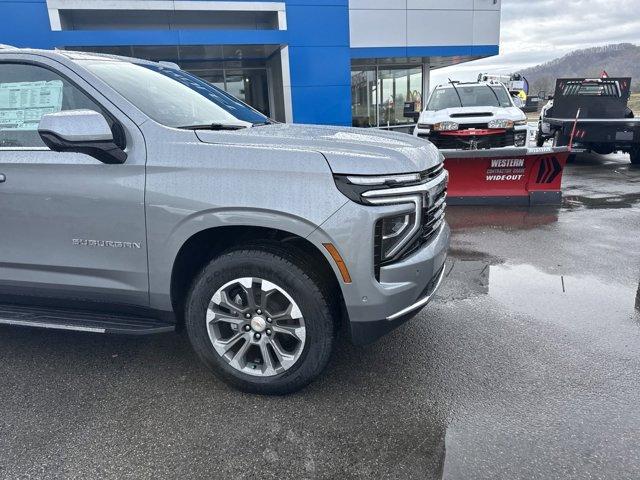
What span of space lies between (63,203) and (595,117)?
12.3m

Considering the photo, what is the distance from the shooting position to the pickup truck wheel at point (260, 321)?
2684 millimetres

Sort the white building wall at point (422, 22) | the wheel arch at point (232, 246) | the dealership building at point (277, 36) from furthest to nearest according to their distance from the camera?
1. the white building wall at point (422, 22)
2. the dealership building at point (277, 36)
3. the wheel arch at point (232, 246)

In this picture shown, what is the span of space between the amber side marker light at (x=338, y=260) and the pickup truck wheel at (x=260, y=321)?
181mm

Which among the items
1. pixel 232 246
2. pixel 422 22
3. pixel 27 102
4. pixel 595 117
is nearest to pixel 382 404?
pixel 232 246

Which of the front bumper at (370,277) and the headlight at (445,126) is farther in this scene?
the headlight at (445,126)

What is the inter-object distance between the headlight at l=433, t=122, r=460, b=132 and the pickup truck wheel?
7228mm

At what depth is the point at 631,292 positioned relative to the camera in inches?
169

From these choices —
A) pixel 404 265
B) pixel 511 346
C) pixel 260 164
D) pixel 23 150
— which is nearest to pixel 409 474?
pixel 404 265

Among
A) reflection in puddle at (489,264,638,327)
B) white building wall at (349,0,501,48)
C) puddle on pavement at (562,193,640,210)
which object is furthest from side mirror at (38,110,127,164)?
white building wall at (349,0,501,48)

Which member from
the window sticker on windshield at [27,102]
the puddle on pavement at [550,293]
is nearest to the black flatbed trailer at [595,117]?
the puddle on pavement at [550,293]

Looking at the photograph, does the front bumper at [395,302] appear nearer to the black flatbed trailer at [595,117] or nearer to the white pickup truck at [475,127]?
the white pickup truck at [475,127]

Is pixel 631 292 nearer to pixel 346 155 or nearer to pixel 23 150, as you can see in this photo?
pixel 346 155

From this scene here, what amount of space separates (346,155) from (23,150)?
2075 millimetres

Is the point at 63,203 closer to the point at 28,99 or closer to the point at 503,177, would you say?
the point at 28,99
